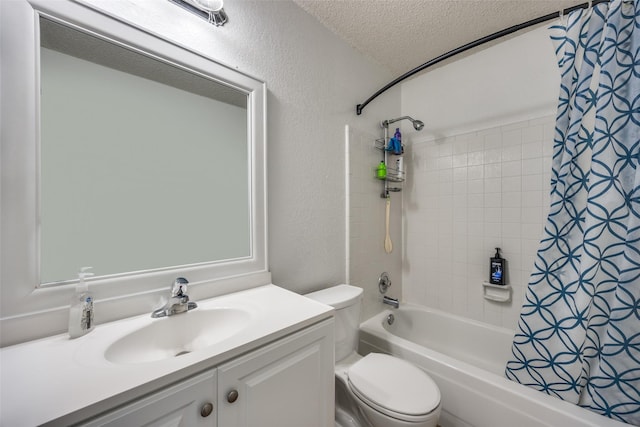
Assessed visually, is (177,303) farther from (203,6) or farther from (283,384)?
(203,6)

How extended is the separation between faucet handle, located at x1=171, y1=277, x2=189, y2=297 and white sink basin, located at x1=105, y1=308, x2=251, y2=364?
7 cm

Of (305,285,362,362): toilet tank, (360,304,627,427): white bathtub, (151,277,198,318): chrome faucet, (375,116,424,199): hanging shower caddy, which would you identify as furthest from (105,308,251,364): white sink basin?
(375,116,424,199): hanging shower caddy

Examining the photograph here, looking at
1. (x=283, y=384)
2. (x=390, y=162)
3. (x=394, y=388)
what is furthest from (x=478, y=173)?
(x=283, y=384)

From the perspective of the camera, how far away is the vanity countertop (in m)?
0.45

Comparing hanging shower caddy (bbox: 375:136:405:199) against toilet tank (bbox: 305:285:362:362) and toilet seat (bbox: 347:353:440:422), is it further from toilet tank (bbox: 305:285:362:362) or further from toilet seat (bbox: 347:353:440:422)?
toilet seat (bbox: 347:353:440:422)

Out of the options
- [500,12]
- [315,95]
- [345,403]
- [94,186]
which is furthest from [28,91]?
[500,12]

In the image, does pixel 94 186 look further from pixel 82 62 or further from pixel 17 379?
pixel 17 379

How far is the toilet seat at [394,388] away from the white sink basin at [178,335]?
2.08 ft

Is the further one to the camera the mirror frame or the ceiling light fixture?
the ceiling light fixture

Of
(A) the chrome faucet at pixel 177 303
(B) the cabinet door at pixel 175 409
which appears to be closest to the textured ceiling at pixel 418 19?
(A) the chrome faucet at pixel 177 303

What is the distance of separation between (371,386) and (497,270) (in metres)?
1.22

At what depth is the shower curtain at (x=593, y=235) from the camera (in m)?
0.91

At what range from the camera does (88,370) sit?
1.81 feet

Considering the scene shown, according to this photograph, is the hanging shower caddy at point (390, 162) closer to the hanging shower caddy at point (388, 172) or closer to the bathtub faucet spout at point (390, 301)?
the hanging shower caddy at point (388, 172)
